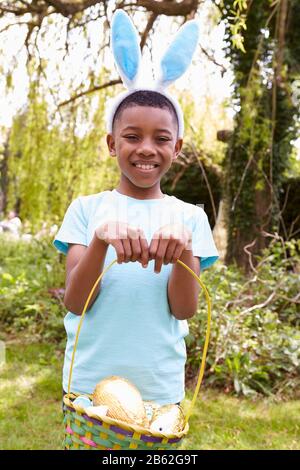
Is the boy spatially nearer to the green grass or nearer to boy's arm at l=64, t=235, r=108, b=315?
boy's arm at l=64, t=235, r=108, b=315

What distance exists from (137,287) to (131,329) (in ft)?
0.35

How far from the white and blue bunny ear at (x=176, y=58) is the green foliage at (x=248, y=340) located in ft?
8.02

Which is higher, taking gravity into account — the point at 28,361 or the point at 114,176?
the point at 114,176

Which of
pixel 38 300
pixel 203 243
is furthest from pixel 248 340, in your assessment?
pixel 203 243

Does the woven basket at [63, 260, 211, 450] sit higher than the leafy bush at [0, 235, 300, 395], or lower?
higher

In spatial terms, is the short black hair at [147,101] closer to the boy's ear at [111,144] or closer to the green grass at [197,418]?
the boy's ear at [111,144]

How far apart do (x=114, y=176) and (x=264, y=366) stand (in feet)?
9.09

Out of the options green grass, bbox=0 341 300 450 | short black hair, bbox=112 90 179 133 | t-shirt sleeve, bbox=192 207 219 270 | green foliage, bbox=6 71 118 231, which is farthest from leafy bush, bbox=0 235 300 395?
short black hair, bbox=112 90 179 133

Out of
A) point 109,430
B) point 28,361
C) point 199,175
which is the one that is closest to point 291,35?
point 199,175

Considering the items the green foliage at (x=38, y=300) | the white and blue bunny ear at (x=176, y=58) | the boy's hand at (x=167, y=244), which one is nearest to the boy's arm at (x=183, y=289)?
the boy's hand at (x=167, y=244)

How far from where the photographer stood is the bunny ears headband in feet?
5.02

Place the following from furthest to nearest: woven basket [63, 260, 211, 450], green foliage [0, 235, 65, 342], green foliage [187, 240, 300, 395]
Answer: green foliage [0, 235, 65, 342] < green foliage [187, 240, 300, 395] < woven basket [63, 260, 211, 450]

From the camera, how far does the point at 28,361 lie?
430cm
